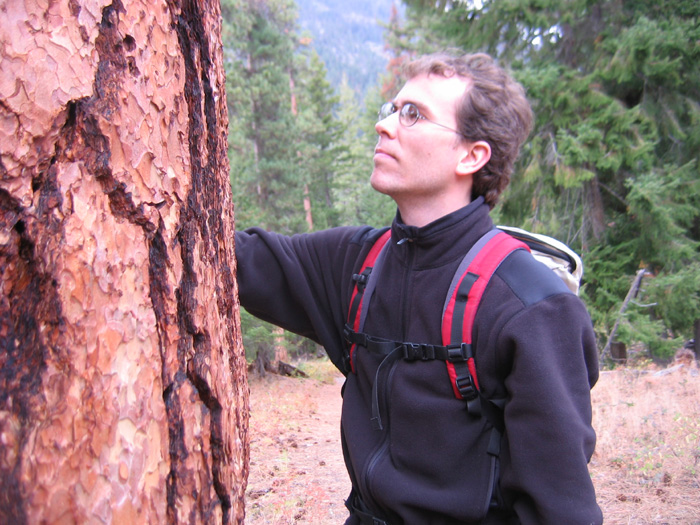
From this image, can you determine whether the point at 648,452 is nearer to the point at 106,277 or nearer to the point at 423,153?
the point at 423,153

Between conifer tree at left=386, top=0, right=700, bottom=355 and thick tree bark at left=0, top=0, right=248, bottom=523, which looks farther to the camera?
conifer tree at left=386, top=0, right=700, bottom=355

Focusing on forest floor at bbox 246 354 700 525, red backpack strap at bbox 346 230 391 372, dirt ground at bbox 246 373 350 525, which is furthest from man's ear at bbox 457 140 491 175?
dirt ground at bbox 246 373 350 525

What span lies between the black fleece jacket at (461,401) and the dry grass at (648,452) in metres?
3.38

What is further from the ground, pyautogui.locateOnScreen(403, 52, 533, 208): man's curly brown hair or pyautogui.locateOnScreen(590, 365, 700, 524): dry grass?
pyautogui.locateOnScreen(403, 52, 533, 208): man's curly brown hair

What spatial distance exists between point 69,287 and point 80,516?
1.45 feet

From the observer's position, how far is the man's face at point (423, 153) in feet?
7.41

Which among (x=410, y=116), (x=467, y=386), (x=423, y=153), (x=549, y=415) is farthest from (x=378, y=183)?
(x=549, y=415)

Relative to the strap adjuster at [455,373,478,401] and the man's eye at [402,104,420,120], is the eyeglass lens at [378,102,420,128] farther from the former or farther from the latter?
the strap adjuster at [455,373,478,401]

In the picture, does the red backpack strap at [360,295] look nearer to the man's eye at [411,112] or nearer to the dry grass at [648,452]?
the man's eye at [411,112]

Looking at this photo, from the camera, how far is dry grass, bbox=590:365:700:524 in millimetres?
4496

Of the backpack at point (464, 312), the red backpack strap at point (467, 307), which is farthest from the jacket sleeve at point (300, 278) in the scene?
the red backpack strap at point (467, 307)

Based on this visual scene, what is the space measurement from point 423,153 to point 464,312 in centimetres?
78

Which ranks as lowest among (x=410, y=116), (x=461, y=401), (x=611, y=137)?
(x=461, y=401)

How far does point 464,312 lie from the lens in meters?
1.89
